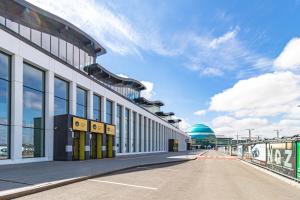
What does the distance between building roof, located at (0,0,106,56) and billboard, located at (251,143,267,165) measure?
2096cm

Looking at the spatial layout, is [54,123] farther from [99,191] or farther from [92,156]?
[99,191]

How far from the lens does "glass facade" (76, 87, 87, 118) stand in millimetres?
32062

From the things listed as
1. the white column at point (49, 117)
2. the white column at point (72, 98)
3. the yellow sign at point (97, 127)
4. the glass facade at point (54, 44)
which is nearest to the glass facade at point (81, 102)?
the white column at point (72, 98)

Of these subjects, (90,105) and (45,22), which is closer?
(45,22)

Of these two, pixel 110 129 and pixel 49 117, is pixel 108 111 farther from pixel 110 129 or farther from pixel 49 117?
pixel 49 117

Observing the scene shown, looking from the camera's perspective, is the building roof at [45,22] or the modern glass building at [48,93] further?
the building roof at [45,22]

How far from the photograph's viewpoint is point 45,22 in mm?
30422

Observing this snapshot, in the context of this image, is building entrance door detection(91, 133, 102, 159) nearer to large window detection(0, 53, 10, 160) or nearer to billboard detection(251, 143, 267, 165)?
large window detection(0, 53, 10, 160)

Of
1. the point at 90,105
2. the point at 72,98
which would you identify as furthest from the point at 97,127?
the point at 72,98

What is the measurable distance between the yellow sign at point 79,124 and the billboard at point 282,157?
601 inches

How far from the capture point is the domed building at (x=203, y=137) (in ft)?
601

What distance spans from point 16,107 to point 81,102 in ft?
38.3

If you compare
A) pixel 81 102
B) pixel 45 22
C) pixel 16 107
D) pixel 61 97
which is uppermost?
pixel 45 22

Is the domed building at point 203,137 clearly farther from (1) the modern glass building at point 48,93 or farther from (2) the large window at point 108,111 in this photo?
(1) the modern glass building at point 48,93
